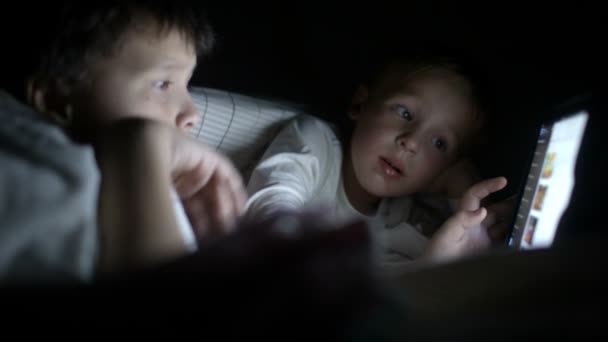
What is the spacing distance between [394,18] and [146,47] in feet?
1.95

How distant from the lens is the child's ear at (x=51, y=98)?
628mm

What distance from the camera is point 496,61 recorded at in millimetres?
1068

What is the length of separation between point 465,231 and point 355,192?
0.88 feet

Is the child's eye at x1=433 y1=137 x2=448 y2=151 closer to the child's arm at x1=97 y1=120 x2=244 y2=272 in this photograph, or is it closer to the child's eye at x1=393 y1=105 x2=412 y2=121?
the child's eye at x1=393 y1=105 x2=412 y2=121

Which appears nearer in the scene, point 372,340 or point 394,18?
point 372,340

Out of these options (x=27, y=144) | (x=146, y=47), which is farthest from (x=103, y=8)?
(x=27, y=144)

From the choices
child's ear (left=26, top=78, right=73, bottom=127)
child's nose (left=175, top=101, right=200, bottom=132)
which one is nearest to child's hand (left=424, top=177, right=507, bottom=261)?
child's nose (left=175, top=101, right=200, bottom=132)

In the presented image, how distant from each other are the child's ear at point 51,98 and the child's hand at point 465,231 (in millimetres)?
578

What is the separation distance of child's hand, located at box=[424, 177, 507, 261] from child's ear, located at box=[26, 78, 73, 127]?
1.90 feet

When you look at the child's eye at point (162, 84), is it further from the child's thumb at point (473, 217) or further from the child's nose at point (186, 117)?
the child's thumb at point (473, 217)

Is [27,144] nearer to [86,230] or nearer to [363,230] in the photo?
[86,230]

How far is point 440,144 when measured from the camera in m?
1.05

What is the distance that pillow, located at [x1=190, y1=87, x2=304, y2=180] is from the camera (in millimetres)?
976

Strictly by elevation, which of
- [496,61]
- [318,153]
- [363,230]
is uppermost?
[496,61]
